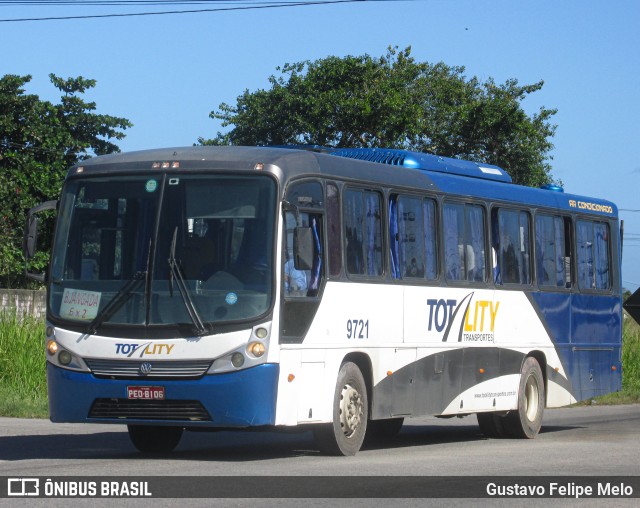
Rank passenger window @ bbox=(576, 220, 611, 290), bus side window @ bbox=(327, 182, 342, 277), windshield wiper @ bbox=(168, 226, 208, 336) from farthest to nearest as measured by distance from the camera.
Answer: passenger window @ bbox=(576, 220, 611, 290)
bus side window @ bbox=(327, 182, 342, 277)
windshield wiper @ bbox=(168, 226, 208, 336)

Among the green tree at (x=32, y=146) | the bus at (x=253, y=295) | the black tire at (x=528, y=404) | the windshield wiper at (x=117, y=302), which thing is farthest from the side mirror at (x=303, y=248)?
the green tree at (x=32, y=146)

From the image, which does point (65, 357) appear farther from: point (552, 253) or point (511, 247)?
point (552, 253)

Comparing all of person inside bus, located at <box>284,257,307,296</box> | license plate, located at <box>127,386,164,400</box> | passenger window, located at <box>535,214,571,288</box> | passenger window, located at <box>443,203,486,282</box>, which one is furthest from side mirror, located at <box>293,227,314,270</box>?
passenger window, located at <box>535,214,571,288</box>

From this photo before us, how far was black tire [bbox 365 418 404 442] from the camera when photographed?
58.4 feet

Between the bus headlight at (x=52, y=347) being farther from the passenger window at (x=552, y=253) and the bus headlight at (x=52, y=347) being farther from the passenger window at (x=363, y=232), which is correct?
the passenger window at (x=552, y=253)

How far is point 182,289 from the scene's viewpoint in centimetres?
1288

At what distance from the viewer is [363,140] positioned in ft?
162

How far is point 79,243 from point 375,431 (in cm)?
579

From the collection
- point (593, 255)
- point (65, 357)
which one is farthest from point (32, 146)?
point (65, 357)

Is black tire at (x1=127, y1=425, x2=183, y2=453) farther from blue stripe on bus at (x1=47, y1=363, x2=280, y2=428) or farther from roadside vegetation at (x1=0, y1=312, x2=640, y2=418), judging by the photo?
roadside vegetation at (x1=0, y1=312, x2=640, y2=418)

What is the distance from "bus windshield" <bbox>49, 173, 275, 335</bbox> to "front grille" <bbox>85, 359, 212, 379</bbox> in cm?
31

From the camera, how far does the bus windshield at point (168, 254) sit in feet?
42.2

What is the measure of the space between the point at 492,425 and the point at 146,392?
6933 millimetres

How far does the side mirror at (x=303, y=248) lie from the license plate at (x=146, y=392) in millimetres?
1704
